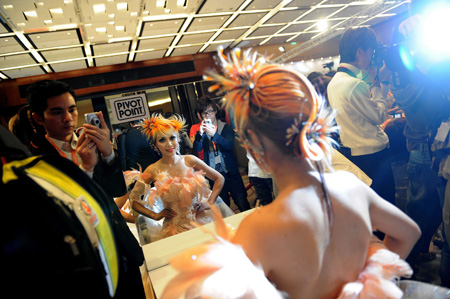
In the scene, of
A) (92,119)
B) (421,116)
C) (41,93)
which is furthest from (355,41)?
(41,93)

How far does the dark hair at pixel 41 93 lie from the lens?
105 cm

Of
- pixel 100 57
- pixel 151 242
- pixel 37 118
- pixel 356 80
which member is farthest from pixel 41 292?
pixel 100 57

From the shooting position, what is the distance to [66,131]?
1.05 meters

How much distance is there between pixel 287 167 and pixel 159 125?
108 centimetres

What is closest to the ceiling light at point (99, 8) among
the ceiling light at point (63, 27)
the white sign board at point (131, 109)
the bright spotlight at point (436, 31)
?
the ceiling light at point (63, 27)

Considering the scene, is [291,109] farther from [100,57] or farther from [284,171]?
[100,57]

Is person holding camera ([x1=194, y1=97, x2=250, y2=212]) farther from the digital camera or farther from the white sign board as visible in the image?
the digital camera

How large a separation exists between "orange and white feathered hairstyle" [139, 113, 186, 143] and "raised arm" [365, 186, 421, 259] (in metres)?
1.11

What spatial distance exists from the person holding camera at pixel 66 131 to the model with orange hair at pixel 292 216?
0.50 m

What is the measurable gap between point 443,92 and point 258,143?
104 centimetres

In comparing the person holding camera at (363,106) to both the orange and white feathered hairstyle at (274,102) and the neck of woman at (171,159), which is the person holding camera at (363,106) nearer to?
the orange and white feathered hairstyle at (274,102)

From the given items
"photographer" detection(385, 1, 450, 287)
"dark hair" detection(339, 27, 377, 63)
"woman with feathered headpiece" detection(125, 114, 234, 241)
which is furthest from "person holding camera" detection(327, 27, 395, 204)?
"woman with feathered headpiece" detection(125, 114, 234, 241)

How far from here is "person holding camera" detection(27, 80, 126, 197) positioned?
980 millimetres

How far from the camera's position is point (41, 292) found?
1.68 feet
